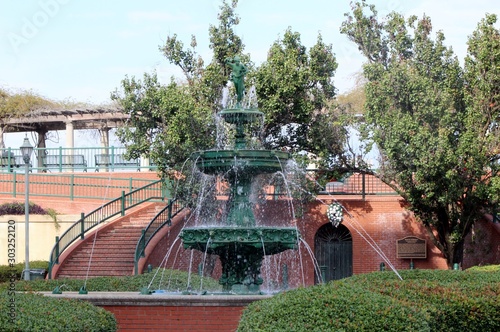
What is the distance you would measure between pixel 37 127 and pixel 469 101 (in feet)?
88.8

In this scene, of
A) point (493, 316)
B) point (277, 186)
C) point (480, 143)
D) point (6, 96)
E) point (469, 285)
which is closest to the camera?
point (493, 316)

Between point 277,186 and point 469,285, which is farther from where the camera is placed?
point 277,186

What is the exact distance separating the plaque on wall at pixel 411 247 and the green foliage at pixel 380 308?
16.8 m

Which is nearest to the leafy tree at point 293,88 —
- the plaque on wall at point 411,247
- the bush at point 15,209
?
the plaque on wall at point 411,247

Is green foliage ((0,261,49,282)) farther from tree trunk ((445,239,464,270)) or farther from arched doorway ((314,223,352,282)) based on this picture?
tree trunk ((445,239,464,270))

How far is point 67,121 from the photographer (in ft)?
143

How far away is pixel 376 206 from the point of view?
3078cm

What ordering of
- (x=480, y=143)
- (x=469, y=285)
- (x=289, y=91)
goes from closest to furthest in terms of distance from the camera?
(x=469, y=285) → (x=480, y=143) → (x=289, y=91)

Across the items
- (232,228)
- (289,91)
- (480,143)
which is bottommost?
(232,228)

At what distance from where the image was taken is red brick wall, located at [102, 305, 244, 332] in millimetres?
13008

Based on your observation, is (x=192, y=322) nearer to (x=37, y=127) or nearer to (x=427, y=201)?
(x=427, y=201)

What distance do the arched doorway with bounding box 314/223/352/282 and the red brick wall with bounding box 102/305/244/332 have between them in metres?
18.5

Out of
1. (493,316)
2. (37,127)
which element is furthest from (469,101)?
(37,127)

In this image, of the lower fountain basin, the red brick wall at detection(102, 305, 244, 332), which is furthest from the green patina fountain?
the red brick wall at detection(102, 305, 244, 332)
